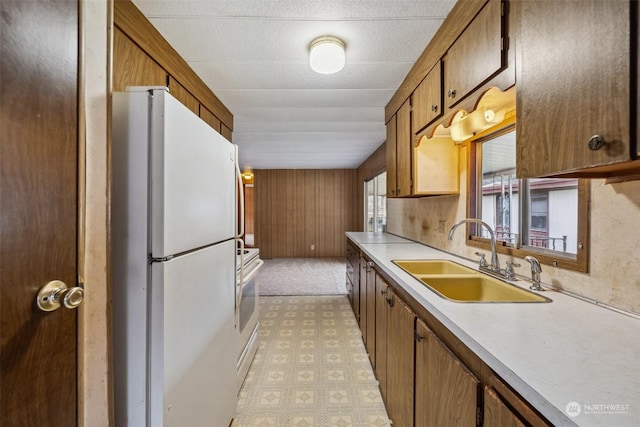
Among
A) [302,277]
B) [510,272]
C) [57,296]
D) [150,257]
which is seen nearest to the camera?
[57,296]

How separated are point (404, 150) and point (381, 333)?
145 centimetres

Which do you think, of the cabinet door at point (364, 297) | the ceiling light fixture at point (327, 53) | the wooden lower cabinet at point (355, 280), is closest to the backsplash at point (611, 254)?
the cabinet door at point (364, 297)

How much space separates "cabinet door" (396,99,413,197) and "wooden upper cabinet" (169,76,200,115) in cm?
168

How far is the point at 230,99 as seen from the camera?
98.3 inches

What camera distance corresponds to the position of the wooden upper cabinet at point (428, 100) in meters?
Result: 1.55

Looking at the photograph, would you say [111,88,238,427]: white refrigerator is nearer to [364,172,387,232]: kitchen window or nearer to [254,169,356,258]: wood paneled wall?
[364,172,387,232]: kitchen window

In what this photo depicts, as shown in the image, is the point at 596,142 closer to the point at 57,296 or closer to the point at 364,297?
the point at 57,296

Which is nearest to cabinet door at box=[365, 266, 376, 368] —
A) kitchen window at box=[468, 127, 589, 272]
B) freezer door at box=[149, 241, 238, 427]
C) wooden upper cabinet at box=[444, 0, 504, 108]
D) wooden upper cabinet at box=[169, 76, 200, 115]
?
kitchen window at box=[468, 127, 589, 272]

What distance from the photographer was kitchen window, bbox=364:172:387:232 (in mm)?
5102

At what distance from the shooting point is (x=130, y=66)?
1.38 metres

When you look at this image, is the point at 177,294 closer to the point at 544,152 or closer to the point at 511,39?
the point at 544,152

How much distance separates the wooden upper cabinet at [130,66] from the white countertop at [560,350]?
1.77 meters

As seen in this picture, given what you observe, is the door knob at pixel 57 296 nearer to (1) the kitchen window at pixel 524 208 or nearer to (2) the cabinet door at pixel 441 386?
(2) the cabinet door at pixel 441 386

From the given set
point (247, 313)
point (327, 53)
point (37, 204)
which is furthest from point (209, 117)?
point (37, 204)
